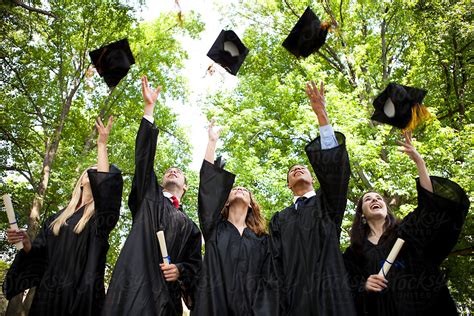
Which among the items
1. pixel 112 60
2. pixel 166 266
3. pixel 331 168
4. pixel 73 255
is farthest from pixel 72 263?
pixel 112 60

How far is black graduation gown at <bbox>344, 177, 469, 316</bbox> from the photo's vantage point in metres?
3.58

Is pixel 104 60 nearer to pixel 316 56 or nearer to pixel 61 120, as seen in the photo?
pixel 61 120

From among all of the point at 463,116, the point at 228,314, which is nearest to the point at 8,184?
Result: the point at 228,314

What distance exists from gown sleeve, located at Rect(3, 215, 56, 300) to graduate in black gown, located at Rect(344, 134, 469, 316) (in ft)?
9.13

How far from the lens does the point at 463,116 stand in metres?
10.7

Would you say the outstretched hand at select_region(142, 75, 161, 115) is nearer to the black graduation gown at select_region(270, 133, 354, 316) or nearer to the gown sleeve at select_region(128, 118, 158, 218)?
the gown sleeve at select_region(128, 118, 158, 218)

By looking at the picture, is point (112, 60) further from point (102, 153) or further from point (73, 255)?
point (73, 255)

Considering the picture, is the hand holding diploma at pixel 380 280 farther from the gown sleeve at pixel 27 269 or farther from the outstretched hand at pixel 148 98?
the gown sleeve at pixel 27 269

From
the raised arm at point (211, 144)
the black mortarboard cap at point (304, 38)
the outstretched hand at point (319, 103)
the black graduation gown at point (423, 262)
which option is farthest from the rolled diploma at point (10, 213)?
the black mortarboard cap at point (304, 38)

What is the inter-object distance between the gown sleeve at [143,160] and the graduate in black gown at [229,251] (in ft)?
1.64

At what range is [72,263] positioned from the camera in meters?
3.64

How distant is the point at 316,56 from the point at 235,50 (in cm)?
841

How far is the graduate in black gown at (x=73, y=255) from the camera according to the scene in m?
3.51

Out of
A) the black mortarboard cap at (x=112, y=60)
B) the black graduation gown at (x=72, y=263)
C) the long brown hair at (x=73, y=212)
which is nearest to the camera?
the black graduation gown at (x=72, y=263)
